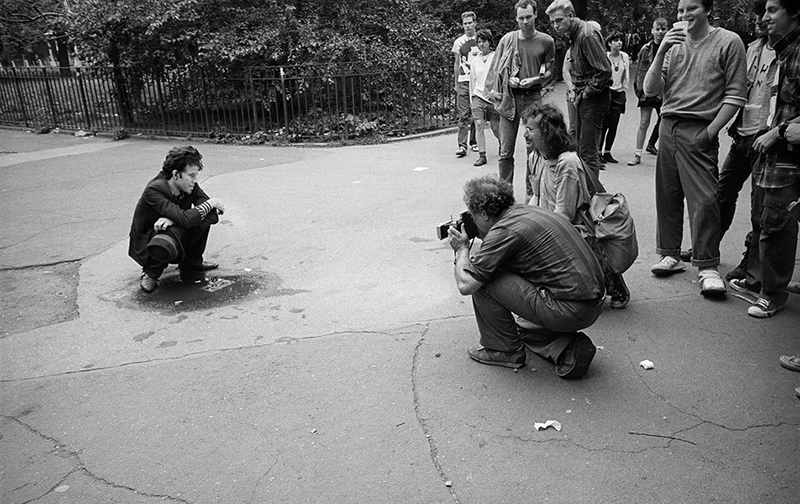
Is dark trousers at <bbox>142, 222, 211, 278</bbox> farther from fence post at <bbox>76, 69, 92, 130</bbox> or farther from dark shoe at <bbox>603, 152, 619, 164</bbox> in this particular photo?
fence post at <bbox>76, 69, 92, 130</bbox>

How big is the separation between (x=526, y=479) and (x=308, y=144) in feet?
32.7

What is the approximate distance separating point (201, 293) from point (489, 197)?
2.82 metres

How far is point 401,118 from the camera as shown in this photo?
12727mm

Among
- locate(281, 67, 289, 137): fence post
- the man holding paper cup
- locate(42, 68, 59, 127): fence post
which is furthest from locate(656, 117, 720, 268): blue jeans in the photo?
locate(42, 68, 59, 127): fence post

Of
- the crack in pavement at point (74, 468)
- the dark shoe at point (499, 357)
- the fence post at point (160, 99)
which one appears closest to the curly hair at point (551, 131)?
the dark shoe at point (499, 357)

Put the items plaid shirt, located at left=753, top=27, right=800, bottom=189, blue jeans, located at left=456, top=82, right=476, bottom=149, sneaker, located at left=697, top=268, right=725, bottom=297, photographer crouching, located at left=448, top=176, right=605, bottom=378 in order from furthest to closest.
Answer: blue jeans, located at left=456, top=82, right=476, bottom=149 < sneaker, located at left=697, top=268, right=725, bottom=297 < plaid shirt, located at left=753, top=27, right=800, bottom=189 < photographer crouching, located at left=448, top=176, right=605, bottom=378

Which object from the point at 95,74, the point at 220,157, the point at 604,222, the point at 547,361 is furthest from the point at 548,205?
the point at 95,74

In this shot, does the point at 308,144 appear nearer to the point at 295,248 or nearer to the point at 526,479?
the point at 295,248

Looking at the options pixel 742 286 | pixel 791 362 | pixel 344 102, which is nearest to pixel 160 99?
pixel 344 102

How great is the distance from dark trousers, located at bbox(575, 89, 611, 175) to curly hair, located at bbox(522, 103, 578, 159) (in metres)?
2.26

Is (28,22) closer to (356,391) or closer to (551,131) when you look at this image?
(551,131)

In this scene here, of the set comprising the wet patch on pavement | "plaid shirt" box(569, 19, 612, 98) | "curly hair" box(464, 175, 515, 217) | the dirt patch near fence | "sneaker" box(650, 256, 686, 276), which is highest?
"plaid shirt" box(569, 19, 612, 98)

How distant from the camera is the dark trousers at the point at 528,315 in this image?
11.8ft

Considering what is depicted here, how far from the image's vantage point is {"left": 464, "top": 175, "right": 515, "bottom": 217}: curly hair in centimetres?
370
